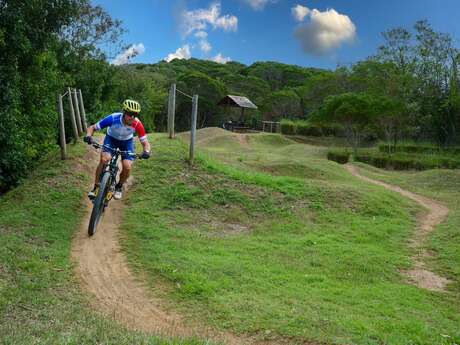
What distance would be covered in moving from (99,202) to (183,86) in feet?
116

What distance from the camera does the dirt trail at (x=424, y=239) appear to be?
24.8 ft

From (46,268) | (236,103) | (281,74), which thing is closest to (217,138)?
(236,103)

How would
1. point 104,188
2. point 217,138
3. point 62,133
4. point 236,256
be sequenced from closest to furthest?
point 236,256 < point 104,188 < point 62,133 < point 217,138

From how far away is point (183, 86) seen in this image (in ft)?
138

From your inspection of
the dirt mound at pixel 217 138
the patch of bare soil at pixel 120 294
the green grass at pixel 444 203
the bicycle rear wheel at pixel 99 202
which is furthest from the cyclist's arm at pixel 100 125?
the dirt mound at pixel 217 138

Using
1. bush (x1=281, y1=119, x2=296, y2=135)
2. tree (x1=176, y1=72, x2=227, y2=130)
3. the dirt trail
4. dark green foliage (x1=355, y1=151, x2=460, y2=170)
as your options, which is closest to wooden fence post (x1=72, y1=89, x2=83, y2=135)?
the dirt trail

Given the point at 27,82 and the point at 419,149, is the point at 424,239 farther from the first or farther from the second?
the point at 419,149

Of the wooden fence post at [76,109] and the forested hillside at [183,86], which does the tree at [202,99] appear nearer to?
the forested hillside at [183,86]

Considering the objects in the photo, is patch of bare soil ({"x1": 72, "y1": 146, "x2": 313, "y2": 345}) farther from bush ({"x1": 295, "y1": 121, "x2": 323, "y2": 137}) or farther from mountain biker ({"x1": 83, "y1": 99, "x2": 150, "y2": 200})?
bush ({"x1": 295, "y1": 121, "x2": 323, "y2": 137})

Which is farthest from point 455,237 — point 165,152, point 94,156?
point 94,156

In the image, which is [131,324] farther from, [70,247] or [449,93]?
[449,93]

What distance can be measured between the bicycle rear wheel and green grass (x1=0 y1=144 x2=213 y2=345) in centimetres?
39

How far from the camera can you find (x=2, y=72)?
1028 centimetres

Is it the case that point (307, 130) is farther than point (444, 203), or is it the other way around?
point (307, 130)
